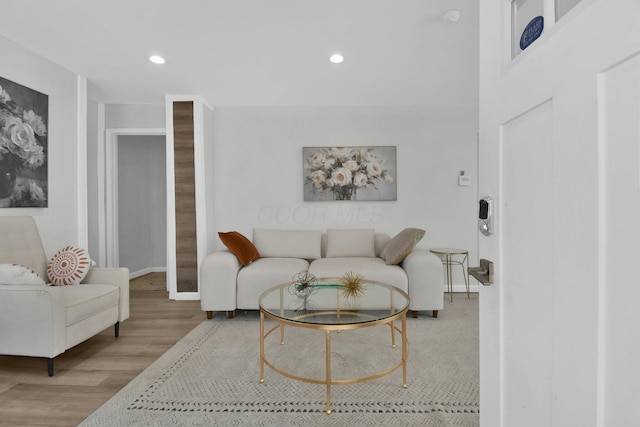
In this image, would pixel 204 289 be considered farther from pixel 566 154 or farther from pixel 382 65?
pixel 566 154

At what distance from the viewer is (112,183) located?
4387mm

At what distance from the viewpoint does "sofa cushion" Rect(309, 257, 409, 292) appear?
Result: 3.18 m

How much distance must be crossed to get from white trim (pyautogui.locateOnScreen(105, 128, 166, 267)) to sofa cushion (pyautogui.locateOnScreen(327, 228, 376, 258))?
8.30ft

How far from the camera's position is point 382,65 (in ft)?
10.5

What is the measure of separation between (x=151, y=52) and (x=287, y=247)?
2.33m

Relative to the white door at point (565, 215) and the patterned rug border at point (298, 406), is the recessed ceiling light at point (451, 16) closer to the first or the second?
the white door at point (565, 215)

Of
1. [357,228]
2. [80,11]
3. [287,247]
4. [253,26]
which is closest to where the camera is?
[80,11]

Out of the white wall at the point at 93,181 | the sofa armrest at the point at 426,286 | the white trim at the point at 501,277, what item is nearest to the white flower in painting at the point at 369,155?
the sofa armrest at the point at 426,286

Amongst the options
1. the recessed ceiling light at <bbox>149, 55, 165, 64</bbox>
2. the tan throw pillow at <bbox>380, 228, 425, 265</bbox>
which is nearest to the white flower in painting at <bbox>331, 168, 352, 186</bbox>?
the tan throw pillow at <bbox>380, 228, 425, 265</bbox>

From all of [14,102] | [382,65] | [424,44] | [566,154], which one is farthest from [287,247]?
[566,154]

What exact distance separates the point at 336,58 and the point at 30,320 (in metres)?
2.99

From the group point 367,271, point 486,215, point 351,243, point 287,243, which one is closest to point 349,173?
point 351,243

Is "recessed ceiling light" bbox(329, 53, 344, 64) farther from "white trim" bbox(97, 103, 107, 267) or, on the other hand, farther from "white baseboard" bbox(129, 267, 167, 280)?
"white baseboard" bbox(129, 267, 167, 280)

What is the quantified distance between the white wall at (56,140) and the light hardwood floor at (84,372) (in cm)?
107
